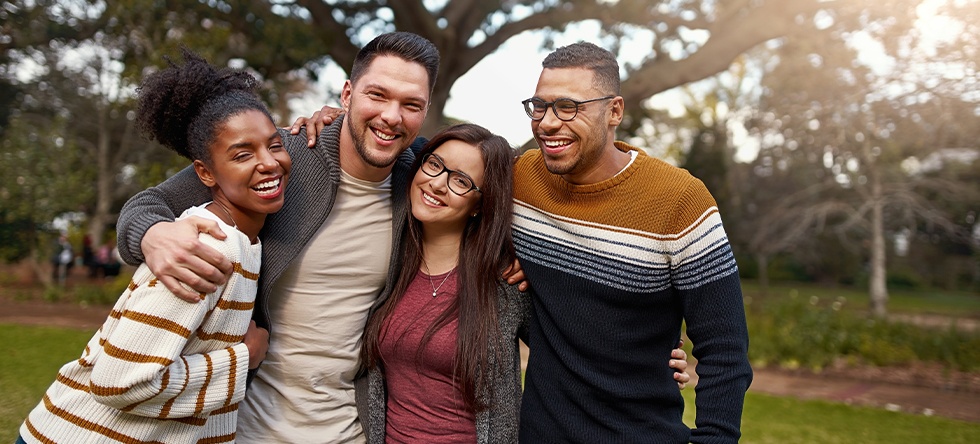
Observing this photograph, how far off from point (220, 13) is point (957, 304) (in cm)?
1788

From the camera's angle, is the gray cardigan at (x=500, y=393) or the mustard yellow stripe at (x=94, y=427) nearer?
the mustard yellow stripe at (x=94, y=427)

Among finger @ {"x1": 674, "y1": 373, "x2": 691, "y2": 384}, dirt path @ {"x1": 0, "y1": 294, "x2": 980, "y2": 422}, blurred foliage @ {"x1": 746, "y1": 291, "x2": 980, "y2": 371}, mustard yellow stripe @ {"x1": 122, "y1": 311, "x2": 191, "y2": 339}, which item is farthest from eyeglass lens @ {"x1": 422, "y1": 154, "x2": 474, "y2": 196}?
blurred foliage @ {"x1": 746, "y1": 291, "x2": 980, "y2": 371}

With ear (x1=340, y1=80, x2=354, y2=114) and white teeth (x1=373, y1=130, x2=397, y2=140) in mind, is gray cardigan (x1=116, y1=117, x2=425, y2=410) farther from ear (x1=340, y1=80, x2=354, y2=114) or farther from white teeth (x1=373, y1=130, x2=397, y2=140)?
white teeth (x1=373, y1=130, x2=397, y2=140)

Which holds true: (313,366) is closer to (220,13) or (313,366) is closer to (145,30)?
(220,13)

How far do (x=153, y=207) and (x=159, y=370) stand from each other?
22.9 inches

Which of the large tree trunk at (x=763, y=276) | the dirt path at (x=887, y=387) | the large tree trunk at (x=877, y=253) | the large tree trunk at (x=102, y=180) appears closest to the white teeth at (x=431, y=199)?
the dirt path at (x=887, y=387)

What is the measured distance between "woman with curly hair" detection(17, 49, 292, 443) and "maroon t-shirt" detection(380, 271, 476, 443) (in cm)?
43

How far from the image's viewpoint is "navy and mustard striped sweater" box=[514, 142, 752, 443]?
2.14m

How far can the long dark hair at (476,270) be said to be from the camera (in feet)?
7.77

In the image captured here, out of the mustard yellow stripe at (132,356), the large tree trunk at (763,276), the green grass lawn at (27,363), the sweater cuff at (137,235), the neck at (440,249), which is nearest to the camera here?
the mustard yellow stripe at (132,356)

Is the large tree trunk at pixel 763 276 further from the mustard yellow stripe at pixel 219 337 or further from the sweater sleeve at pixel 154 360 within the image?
the sweater sleeve at pixel 154 360

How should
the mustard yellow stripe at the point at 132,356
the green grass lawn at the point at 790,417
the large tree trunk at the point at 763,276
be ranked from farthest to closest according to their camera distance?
1. the large tree trunk at the point at 763,276
2. the green grass lawn at the point at 790,417
3. the mustard yellow stripe at the point at 132,356

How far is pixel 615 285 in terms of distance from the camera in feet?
7.43

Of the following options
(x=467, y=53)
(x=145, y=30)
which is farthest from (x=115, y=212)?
(x=467, y=53)
